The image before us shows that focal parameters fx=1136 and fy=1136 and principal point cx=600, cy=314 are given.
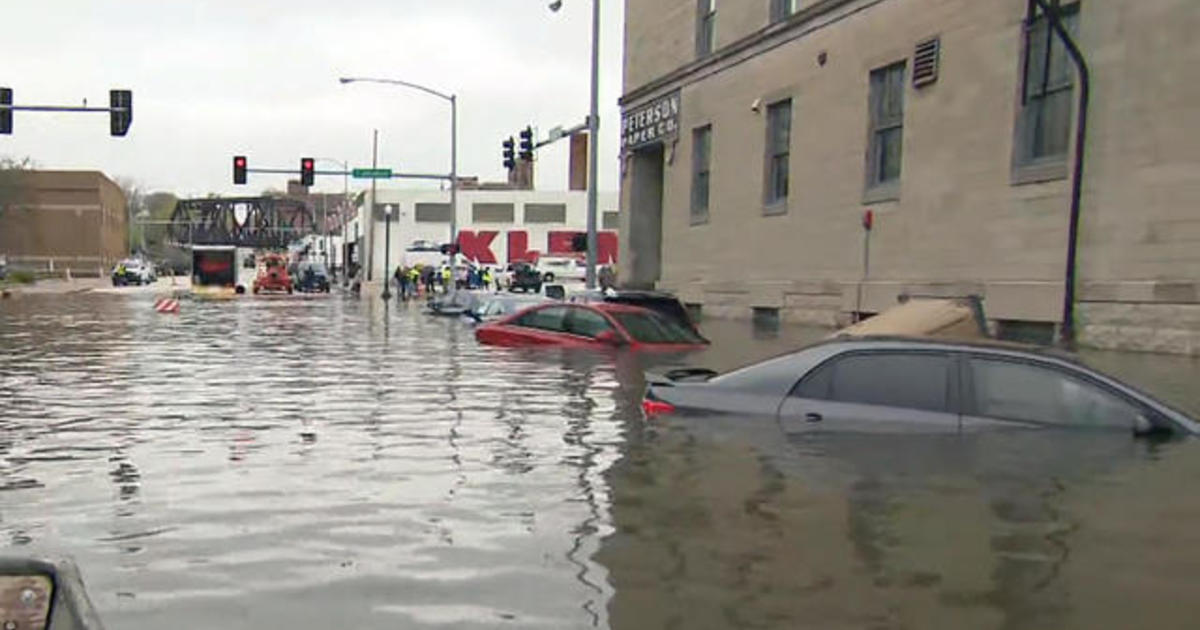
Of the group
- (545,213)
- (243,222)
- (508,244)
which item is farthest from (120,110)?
(243,222)

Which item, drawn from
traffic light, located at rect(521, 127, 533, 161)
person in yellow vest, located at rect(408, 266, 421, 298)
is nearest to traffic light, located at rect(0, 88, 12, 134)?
traffic light, located at rect(521, 127, 533, 161)

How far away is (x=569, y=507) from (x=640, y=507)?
433 millimetres

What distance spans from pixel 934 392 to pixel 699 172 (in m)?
28.2

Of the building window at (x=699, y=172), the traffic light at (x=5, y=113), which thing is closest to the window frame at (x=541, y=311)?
the building window at (x=699, y=172)

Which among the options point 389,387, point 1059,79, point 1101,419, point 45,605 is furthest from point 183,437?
point 1059,79

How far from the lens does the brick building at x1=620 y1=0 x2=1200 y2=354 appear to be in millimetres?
17547

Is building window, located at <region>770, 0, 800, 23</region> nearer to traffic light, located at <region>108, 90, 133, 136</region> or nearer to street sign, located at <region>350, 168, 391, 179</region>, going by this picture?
traffic light, located at <region>108, 90, 133, 136</region>

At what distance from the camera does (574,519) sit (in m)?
6.62

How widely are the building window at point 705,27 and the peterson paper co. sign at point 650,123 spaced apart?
2008 mm

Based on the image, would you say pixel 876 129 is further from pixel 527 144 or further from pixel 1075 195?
pixel 527 144

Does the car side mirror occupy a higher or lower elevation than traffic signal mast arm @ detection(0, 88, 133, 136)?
lower

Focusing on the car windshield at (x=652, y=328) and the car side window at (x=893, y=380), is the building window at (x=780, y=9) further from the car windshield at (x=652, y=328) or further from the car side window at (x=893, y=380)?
the car side window at (x=893, y=380)

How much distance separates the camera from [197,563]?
5.66 m

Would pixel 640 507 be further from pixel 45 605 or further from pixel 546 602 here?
pixel 45 605
